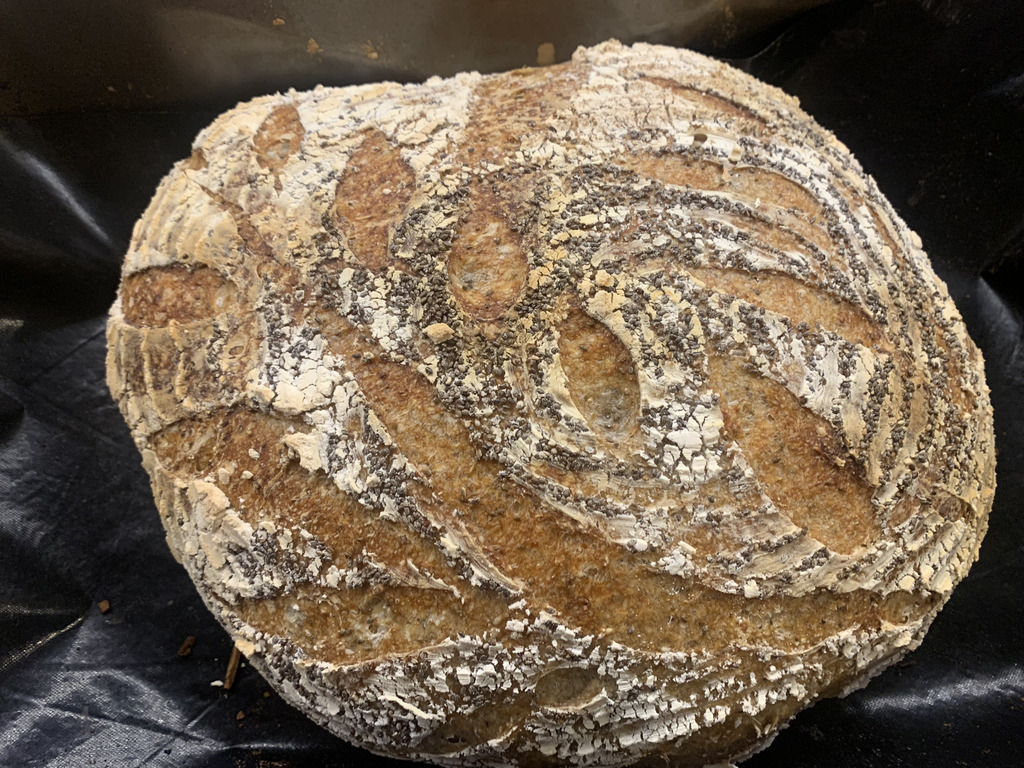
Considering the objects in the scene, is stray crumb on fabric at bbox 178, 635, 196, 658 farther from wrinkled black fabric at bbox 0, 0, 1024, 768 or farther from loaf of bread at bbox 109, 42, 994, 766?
loaf of bread at bbox 109, 42, 994, 766

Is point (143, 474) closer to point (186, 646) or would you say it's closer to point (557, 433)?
point (186, 646)

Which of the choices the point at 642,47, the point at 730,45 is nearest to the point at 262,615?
the point at 642,47

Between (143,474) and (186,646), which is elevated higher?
(143,474)

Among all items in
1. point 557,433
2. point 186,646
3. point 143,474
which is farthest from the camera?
point 143,474

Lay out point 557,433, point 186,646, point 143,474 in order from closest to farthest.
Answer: point 557,433 → point 186,646 → point 143,474

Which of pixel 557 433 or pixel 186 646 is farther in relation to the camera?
pixel 186 646

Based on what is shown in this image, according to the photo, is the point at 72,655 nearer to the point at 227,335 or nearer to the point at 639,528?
the point at 227,335

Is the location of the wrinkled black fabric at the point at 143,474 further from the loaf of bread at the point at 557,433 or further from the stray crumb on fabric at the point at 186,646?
the loaf of bread at the point at 557,433

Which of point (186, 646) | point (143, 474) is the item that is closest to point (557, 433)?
point (186, 646)
